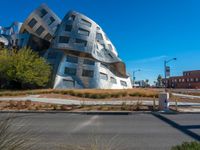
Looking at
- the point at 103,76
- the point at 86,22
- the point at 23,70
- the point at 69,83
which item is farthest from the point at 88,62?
the point at 23,70

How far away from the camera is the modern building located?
67.3m

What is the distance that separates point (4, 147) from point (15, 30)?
295ft

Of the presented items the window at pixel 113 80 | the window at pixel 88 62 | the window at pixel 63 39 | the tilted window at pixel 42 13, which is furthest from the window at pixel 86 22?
the window at pixel 113 80

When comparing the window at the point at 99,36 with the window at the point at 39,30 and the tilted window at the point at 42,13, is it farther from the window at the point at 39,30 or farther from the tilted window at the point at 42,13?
the tilted window at the point at 42,13

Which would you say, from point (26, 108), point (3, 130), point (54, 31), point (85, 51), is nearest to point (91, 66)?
point (85, 51)

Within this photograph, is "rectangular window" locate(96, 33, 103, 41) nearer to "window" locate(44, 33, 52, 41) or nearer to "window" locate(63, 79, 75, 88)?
"window" locate(44, 33, 52, 41)

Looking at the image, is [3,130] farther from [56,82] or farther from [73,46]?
[73,46]

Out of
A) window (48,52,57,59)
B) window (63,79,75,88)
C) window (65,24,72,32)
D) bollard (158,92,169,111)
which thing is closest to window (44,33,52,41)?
window (65,24,72,32)

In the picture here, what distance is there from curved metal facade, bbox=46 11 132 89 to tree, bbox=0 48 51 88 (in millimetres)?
5215

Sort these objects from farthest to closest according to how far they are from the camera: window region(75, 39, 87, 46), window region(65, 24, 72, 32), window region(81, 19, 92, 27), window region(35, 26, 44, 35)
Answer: window region(35, 26, 44, 35)
window region(81, 19, 92, 27)
window region(65, 24, 72, 32)
window region(75, 39, 87, 46)

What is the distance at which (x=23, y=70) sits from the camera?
56.2 metres

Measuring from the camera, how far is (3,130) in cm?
380

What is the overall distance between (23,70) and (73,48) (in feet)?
48.7

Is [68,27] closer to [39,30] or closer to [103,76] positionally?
[39,30]
